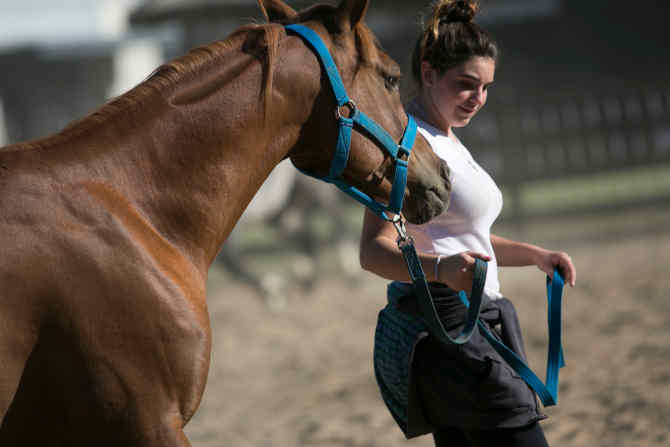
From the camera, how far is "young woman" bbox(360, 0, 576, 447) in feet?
6.66

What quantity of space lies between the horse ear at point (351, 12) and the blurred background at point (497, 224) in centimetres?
36

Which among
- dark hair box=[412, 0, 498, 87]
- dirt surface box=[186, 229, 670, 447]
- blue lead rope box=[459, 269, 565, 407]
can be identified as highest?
dark hair box=[412, 0, 498, 87]

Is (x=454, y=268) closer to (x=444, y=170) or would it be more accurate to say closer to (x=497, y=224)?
(x=444, y=170)

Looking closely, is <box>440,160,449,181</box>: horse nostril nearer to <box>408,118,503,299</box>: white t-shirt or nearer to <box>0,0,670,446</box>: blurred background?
<box>408,118,503,299</box>: white t-shirt

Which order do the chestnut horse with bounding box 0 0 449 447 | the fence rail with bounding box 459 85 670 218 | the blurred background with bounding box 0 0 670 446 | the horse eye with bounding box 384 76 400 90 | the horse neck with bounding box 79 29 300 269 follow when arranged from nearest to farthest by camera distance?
the chestnut horse with bounding box 0 0 449 447
the horse neck with bounding box 79 29 300 269
the horse eye with bounding box 384 76 400 90
the blurred background with bounding box 0 0 670 446
the fence rail with bounding box 459 85 670 218

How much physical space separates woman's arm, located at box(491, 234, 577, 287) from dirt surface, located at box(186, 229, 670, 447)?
1.68 metres

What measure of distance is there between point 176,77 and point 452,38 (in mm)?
747

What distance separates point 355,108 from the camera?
2029mm

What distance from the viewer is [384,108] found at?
211 cm

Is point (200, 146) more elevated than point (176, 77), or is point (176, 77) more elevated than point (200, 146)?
point (176, 77)

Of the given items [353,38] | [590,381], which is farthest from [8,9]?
[353,38]

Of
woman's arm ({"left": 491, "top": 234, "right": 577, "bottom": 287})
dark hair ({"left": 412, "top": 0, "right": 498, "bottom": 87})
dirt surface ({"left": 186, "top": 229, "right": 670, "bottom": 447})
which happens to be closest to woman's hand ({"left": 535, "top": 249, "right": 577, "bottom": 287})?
woman's arm ({"left": 491, "top": 234, "right": 577, "bottom": 287})

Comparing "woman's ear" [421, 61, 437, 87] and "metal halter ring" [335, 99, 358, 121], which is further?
"woman's ear" [421, 61, 437, 87]

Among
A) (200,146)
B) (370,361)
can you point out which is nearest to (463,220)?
(200,146)
